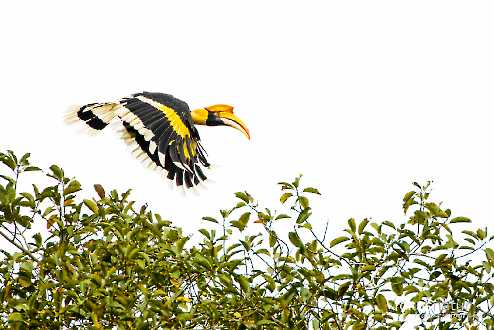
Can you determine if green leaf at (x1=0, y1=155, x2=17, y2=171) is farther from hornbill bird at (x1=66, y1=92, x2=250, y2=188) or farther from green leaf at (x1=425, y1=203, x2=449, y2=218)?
hornbill bird at (x1=66, y1=92, x2=250, y2=188)

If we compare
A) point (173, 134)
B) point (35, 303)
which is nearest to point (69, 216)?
point (35, 303)

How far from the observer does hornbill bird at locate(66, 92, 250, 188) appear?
8.43 metres

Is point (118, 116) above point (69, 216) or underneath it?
above

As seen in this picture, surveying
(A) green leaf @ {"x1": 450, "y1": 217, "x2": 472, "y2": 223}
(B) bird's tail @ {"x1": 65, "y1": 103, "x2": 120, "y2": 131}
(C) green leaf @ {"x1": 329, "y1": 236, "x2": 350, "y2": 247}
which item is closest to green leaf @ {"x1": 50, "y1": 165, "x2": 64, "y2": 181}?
(C) green leaf @ {"x1": 329, "y1": 236, "x2": 350, "y2": 247}

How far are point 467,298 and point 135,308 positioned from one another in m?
1.87

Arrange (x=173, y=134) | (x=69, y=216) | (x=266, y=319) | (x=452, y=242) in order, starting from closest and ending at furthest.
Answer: (x=266, y=319) < (x=452, y=242) < (x=69, y=216) < (x=173, y=134)

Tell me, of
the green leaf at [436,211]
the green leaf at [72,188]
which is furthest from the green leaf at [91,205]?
the green leaf at [436,211]

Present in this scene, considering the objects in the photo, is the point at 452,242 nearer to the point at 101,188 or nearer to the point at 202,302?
the point at 202,302

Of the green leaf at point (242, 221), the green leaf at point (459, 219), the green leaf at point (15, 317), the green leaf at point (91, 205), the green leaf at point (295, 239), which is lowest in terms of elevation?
the green leaf at point (15, 317)

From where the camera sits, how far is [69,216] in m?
5.58

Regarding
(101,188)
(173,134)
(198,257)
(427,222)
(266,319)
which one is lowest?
(266,319)

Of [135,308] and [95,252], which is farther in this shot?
[95,252]

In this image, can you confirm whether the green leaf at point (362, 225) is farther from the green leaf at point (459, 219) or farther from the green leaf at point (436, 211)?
the green leaf at point (459, 219)

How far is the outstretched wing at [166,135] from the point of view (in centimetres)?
842
